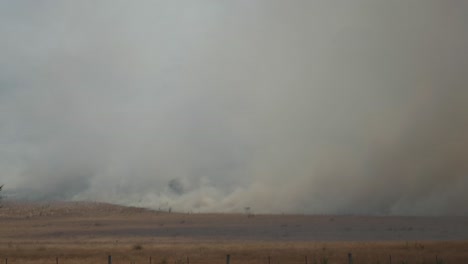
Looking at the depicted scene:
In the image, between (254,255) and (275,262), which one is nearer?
(275,262)

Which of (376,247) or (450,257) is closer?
(450,257)

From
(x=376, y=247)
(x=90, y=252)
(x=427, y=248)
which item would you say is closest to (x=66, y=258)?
(x=90, y=252)

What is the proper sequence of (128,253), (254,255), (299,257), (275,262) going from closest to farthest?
1. (275,262)
2. (299,257)
3. (254,255)
4. (128,253)

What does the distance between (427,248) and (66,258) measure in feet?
167

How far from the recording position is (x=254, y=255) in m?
75.4

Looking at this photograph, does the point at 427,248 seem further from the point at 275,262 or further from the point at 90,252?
the point at 90,252

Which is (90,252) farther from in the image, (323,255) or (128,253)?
(323,255)

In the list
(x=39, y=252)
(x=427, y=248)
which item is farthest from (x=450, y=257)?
(x=39, y=252)

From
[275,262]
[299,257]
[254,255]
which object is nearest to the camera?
[275,262]

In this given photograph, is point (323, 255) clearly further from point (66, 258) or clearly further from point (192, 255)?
point (66, 258)

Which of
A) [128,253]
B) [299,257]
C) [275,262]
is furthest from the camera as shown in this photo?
[128,253]

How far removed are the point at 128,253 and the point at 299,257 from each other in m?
25.6

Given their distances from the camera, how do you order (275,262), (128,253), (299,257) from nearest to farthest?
(275,262) → (299,257) → (128,253)

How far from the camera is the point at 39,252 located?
8394 centimetres
